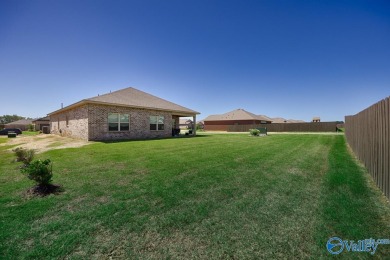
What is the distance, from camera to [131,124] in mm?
17141

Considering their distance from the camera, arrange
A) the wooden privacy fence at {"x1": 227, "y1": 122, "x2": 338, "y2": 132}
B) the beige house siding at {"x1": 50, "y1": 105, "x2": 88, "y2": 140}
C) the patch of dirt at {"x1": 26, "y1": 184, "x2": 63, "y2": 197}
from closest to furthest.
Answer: the patch of dirt at {"x1": 26, "y1": 184, "x2": 63, "y2": 197}, the beige house siding at {"x1": 50, "y1": 105, "x2": 88, "y2": 140}, the wooden privacy fence at {"x1": 227, "y1": 122, "x2": 338, "y2": 132}

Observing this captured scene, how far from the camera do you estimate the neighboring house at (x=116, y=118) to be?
49.1ft

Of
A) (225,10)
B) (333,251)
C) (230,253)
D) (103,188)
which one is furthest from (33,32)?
(333,251)

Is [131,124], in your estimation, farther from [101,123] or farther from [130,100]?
[101,123]

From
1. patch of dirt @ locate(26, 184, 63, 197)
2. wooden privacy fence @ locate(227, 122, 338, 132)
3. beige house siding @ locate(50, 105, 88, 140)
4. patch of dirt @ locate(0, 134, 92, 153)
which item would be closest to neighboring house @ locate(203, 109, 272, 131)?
wooden privacy fence @ locate(227, 122, 338, 132)

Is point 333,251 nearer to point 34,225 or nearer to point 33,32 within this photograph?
point 34,225

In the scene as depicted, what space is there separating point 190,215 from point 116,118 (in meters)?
14.9

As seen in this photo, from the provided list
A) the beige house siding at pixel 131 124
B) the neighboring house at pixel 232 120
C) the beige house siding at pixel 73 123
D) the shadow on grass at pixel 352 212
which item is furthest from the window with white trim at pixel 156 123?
the neighboring house at pixel 232 120

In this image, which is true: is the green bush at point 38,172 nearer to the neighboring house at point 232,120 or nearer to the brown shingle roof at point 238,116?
the neighboring house at point 232,120

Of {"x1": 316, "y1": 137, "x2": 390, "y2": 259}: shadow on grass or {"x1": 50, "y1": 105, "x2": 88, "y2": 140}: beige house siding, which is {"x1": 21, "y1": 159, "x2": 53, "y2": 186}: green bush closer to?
{"x1": 316, "y1": 137, "x2": 390, "y2": 259}: shadow on grass

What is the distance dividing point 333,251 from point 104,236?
9.90ft

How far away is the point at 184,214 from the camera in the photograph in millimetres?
3219

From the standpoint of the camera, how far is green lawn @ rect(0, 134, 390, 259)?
7.70 feet

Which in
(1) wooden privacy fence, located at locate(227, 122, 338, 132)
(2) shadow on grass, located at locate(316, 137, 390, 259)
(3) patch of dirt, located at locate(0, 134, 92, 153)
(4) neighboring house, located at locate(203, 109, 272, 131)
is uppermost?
(4) neighboring house, located at locate(203, 109, 272, 131)
